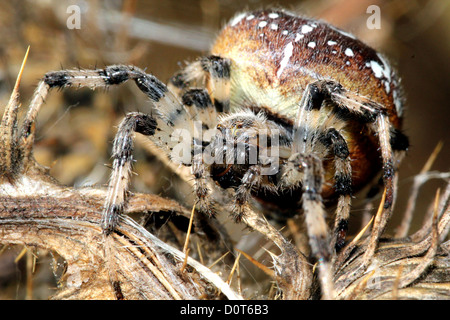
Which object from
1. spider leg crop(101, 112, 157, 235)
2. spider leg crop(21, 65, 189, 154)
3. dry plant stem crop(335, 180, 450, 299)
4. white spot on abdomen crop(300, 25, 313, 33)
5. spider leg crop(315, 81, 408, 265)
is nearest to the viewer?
dry plant stem crop(335, 180, 450, 299)

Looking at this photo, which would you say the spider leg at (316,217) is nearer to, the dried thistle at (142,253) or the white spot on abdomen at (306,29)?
the dried thistle at (142,253)

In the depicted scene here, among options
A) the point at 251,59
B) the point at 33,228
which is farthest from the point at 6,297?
the point at 251,59

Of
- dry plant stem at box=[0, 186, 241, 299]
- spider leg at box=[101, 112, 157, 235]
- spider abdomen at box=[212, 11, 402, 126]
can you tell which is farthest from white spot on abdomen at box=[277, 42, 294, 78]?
dry plant stem at box=[0, 186, 241, 299]

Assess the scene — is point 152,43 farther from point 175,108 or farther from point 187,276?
point 187,276

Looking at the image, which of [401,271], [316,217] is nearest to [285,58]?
[316,217]

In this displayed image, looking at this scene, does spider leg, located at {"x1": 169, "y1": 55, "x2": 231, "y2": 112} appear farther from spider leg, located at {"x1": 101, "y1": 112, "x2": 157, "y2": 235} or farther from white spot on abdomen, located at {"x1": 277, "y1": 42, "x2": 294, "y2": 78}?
spider leg, located at {"x1": 101, "y1": 112, "x2": 157, "y2": 235}

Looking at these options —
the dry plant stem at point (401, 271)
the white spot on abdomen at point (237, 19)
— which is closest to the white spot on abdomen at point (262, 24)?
the white spot on abdomen at point (237, 19)
